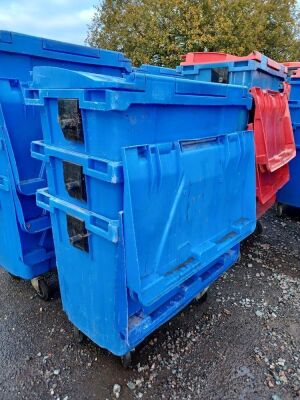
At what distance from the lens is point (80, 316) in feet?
6.57

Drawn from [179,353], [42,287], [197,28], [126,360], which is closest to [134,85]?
[126,360]

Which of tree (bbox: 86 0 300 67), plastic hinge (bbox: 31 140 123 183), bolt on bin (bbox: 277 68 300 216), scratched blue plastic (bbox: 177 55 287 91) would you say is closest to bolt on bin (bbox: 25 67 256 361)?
plastic hinge (bbox: 31 140 123 183)

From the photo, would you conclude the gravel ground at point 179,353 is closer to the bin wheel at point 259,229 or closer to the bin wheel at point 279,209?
the bin wheel at point 259,229

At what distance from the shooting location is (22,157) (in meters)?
2.20

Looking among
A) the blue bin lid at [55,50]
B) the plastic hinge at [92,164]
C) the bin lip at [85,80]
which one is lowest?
the plastic hinge at [92,164]

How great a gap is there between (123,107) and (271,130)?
219cm

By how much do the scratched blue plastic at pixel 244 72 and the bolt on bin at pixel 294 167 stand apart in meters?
0.67

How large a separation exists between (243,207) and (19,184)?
170 cm

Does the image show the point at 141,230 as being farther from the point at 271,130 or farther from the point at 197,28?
the point at 197,28

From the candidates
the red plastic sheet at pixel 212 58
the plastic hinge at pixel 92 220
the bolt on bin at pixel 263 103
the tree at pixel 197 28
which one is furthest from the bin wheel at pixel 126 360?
the tree at pixel 197 28

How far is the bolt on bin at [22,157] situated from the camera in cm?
210

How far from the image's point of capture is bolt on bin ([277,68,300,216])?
418 centimetres

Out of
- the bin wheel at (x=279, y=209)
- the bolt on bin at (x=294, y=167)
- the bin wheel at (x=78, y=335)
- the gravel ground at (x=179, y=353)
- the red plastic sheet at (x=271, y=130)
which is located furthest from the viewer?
the bin wheel at (x=279, y=209)

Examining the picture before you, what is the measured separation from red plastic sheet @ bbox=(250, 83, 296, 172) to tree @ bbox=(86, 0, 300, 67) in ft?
32.9
